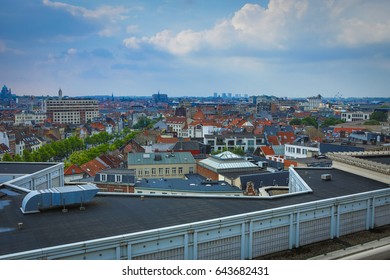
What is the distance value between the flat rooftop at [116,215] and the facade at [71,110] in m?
70.3

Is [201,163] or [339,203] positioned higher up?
[339,203]

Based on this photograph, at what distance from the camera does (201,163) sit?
2278 cm

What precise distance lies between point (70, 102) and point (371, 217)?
76936mm

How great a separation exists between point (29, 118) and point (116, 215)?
67.5m

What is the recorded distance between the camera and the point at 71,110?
261 feet

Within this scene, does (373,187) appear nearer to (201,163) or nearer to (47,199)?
(47,199)

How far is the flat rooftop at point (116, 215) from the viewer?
6055mm

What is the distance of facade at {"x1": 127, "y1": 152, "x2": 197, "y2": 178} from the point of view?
2352 centimetres

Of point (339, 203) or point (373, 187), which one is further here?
point (373, 187)

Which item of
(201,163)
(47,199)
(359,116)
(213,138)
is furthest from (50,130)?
(47,199)

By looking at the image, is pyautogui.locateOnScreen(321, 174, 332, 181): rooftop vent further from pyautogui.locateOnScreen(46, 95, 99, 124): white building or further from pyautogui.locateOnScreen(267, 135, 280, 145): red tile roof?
pyautogui.locateOnScreen(46, 95, 99, 124): white building

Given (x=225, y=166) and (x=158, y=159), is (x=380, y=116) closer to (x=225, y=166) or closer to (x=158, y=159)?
(x=158, y=159)

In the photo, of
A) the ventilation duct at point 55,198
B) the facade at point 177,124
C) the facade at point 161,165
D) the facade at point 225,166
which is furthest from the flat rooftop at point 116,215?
the facade at point 177,124

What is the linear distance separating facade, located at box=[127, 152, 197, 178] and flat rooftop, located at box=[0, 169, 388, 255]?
14836mm
